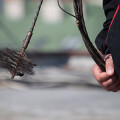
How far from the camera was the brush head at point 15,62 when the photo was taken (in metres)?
2.10

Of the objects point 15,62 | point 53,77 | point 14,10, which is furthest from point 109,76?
point 14,10

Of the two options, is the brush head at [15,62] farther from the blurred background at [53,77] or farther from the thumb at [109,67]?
the thumb at [109,67]

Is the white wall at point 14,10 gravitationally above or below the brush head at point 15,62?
below

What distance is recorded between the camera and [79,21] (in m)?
2.12

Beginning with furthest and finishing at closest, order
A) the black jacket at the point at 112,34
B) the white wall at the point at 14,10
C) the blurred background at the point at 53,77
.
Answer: the white wall at the point at 14,10 → the blurred background at the point at 53,77 → the black jacket at the point at 112,34

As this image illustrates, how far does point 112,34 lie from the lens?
2.13 m

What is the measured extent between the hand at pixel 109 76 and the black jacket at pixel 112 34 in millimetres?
50

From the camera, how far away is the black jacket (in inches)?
82.5

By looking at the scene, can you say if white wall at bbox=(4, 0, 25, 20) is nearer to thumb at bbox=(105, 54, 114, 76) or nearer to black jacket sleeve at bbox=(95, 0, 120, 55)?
black jacket sleeve at bbox=(95, 0, 120, 55)

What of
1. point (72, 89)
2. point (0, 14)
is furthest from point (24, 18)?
point (72, 89)

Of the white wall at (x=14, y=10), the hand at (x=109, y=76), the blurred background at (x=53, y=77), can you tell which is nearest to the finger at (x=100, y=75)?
the hand at (x=109, y=76)

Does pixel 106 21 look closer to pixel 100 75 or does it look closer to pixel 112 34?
pixel 112 34

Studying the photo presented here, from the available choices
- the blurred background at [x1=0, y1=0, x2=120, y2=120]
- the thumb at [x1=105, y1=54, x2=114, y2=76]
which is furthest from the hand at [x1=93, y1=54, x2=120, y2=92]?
the blurred background at [x1=0, y1=0, x2=120, y2=120]

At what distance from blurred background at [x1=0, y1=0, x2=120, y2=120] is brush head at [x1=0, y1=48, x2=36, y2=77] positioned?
1.1 inches
